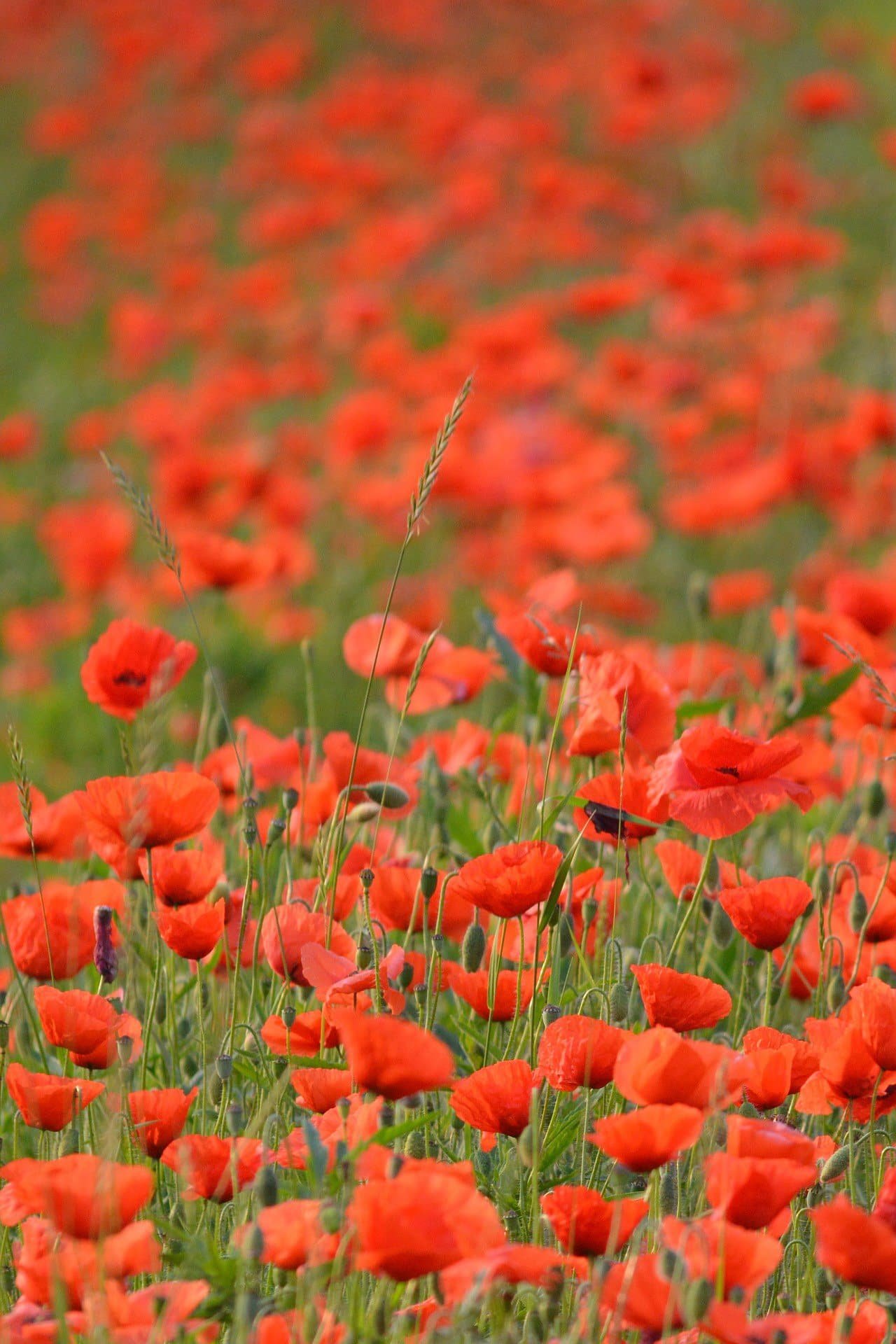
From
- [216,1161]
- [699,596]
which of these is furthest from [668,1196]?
[699,596]

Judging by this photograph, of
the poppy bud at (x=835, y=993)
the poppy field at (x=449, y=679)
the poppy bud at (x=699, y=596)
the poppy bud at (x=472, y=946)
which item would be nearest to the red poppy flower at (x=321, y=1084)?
the poppy field at (x=449, y=679)

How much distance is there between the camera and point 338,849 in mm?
1414

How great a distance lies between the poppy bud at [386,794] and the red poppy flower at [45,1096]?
0.40 m

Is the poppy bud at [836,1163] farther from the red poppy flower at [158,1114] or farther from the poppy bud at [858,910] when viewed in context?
the red poppy flower at [158,1114]

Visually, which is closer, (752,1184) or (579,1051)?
(752,1184)

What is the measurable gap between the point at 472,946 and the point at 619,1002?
0.47ft

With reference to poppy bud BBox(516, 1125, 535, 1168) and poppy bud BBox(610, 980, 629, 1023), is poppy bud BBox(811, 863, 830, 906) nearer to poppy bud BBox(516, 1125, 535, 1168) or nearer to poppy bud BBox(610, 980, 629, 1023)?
poppy bud BBox(610, 980, 629, 1023)

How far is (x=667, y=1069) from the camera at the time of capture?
107cm

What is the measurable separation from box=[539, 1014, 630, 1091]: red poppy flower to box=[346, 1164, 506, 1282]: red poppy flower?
23cm

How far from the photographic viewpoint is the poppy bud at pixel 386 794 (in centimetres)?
147

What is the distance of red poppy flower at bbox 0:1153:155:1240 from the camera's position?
99 centimetres

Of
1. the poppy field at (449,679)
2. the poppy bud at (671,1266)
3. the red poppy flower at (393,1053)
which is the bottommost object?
the poppy field at (449,679)

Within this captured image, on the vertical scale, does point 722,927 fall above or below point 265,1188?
below

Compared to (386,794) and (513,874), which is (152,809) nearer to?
(386,794)
